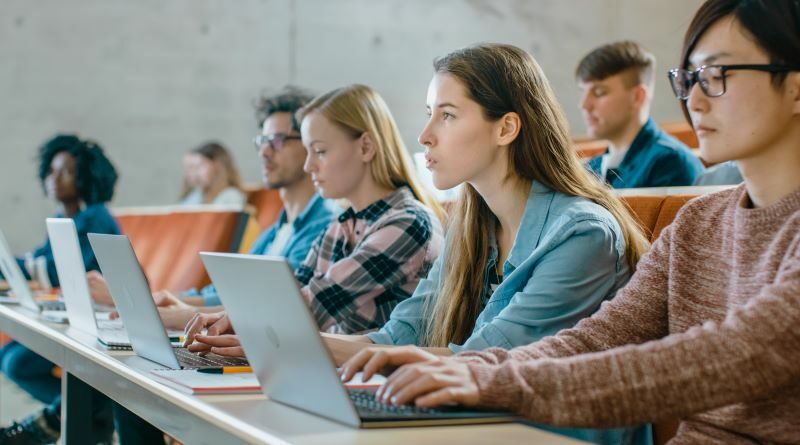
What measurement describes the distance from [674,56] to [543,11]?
1.07 m

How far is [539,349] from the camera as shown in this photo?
1250 mm

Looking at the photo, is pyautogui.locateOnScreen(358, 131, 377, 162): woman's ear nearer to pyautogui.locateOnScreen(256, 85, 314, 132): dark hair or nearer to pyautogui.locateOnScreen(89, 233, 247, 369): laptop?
pyautogui.locateOnScreen(256, 85, 314, 132): dark hair

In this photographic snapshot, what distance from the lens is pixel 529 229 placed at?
1.65m

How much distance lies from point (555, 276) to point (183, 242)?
3.06m

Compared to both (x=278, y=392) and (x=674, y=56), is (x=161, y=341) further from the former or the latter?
(x=674, y=56)

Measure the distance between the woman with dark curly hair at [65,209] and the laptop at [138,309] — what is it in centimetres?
193

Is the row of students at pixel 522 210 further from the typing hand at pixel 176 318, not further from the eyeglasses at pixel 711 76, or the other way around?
the typing hand at pixel 176 318

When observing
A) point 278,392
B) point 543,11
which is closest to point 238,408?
point 278,392

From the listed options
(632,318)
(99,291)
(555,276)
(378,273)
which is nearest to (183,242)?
(99,291)

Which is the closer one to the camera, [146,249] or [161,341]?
[161,341]

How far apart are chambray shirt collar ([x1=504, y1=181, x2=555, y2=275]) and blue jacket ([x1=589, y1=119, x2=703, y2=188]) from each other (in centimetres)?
177

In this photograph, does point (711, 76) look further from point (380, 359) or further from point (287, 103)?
point (287, 103)

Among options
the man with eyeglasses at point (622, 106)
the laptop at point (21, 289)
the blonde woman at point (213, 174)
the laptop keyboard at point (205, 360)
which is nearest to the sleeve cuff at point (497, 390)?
the laptop keyboard at point (205, 360)

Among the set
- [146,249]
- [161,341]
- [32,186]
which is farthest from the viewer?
[32,186]
